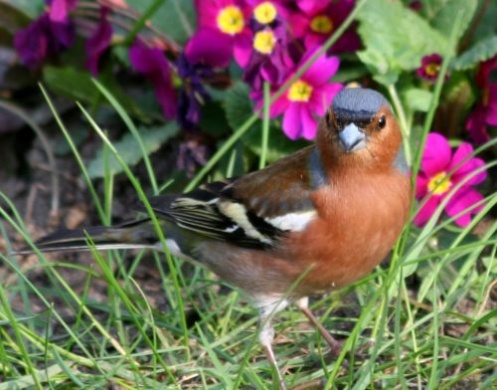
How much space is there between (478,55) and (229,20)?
109 cm

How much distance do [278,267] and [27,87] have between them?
7.85 ft

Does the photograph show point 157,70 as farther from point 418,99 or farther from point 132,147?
point 418,99

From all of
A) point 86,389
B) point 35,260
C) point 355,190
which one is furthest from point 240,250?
point 35,260

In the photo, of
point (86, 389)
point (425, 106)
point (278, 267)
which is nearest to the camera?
point (86, 389)

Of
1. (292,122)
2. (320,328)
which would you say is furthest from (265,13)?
(320,328)

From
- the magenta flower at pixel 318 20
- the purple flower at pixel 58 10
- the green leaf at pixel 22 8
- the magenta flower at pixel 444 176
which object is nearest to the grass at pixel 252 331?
the magenta flower at pixel 444 176

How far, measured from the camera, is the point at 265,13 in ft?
13.5

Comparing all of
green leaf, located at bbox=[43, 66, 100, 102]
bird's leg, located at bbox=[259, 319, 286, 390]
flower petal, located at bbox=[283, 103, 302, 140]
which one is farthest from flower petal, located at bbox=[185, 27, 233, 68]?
bird's leg, located at bbox=[259, 319, 286, 390]

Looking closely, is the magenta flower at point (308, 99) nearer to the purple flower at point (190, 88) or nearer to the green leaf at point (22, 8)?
the purple flower at point (190, 88)

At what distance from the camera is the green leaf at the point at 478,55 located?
380 centimetres

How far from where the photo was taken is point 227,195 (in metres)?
3.63

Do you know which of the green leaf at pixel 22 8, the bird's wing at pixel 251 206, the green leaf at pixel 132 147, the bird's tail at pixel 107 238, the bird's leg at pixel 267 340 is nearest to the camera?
the bird's leg at pixel 267 340

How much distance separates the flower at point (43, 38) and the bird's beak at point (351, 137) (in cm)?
193

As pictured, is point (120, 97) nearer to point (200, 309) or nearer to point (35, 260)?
point (35, 260)
